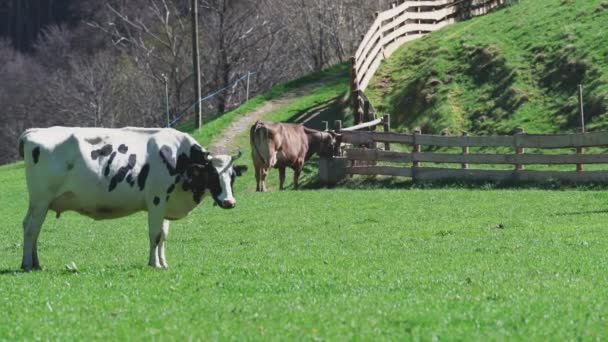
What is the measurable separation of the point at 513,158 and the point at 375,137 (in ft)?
16.5

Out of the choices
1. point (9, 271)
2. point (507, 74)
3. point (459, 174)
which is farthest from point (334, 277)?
point (507, 74)

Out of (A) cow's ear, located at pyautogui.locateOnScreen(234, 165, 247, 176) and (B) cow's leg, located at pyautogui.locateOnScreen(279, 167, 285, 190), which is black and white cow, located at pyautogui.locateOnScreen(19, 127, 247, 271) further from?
(B) cow's leg, located at pyautogui.locateOnScreen(279, 167, 285, 190)

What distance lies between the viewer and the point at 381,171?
32625mm

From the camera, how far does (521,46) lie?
45.0m

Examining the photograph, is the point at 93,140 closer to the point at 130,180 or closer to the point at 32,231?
the point at 130,180

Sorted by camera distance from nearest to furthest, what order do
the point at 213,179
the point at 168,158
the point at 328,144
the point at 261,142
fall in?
the point at 168,158 → the point at 213,179 → the point at 261,142 → the point at 328,144

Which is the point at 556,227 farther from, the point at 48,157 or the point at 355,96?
the point at 355,96

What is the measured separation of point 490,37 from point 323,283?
35.7 meters

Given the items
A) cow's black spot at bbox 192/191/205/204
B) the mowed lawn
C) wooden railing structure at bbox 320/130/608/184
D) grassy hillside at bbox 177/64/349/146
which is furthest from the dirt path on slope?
cow's black spot at bbox 192/191/205/204

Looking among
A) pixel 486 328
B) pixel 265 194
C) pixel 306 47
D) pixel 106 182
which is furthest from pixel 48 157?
pixel 306 47

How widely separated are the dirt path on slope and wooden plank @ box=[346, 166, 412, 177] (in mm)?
10938

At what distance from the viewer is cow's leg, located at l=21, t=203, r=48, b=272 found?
596 inches

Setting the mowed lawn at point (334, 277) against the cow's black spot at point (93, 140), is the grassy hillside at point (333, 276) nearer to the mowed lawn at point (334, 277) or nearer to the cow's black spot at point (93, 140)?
the mowed lawn at point (334, 277)

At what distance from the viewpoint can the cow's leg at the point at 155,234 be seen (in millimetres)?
15195
